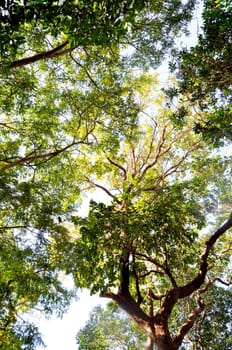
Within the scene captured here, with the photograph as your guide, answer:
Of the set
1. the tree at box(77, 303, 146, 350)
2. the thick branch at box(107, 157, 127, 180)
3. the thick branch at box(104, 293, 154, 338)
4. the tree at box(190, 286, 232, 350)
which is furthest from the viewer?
the tree at box(77, 303, 146, 350)

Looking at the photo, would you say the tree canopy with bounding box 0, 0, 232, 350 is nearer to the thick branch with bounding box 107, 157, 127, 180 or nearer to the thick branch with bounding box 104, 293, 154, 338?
the thick branch with bounding box 104, 293, 154, 338

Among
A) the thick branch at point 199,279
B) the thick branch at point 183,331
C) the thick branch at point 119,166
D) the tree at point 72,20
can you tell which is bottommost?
the thick branch at point 183,331

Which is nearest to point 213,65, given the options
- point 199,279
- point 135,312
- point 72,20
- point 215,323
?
point 72,20

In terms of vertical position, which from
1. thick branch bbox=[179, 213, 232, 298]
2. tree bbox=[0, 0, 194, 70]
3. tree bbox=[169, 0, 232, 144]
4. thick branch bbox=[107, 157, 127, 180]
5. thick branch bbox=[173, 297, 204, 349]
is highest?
thick branch bbox=[107, 157, 127, 180]

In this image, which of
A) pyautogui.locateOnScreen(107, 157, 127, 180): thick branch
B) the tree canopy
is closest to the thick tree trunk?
the tree canopy

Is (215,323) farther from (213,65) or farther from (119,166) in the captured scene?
(213,65)

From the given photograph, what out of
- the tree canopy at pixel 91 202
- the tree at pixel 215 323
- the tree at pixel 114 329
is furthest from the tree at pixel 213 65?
the tree at pixel 114 329

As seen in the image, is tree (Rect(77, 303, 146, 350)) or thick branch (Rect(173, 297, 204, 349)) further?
tree (Rect(77, 303, 146, 350))

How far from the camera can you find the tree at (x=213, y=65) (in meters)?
4.64

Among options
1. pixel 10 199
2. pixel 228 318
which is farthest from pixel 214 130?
pixel 228 318

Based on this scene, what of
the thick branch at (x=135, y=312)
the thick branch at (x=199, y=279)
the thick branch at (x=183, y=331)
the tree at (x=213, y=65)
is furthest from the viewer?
the thick branch at (x=199, y=279)

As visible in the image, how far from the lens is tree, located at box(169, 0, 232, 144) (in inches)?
183

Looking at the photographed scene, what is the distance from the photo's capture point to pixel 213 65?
484 centimetres

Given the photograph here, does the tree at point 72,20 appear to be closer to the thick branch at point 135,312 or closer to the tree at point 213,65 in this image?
the tree at point 213,65
